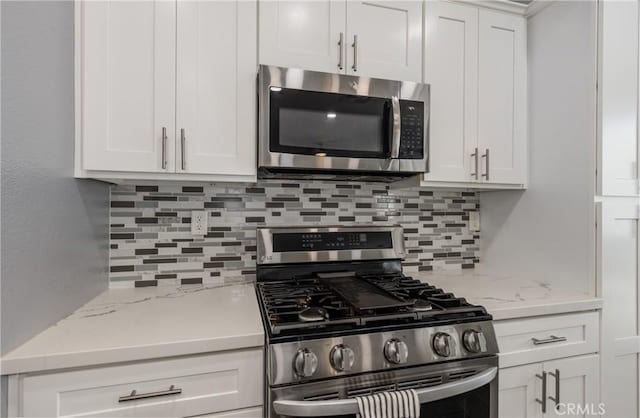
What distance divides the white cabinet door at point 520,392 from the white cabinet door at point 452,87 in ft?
2.90

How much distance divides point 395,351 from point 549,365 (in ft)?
2.57

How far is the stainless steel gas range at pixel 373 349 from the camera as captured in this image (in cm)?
100

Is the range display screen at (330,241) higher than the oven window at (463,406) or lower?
higher

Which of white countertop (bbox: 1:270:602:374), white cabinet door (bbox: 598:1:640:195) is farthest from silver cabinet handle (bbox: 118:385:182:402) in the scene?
white cabinet door (bbox: 598:1:640:195)

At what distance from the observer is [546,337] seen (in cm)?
139

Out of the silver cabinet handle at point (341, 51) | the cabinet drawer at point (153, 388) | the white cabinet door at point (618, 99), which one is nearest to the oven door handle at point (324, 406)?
the cabinet drawer at point (153, 388)

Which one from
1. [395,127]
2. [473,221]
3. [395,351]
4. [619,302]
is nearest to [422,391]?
[395,351]

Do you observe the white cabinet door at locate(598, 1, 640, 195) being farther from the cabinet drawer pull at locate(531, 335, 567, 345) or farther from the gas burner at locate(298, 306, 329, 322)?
the gas burner at locate(298, 306, 329, 322)

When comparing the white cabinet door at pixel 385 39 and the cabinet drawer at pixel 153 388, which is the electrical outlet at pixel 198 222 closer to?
the cabinet drawer at pixel 153 388

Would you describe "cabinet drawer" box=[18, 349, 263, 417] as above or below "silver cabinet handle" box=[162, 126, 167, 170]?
below

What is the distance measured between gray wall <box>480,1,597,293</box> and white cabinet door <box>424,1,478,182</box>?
349 mm

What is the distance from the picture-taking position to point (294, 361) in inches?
39.5

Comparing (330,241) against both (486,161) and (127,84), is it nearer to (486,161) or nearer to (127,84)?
(486,161)

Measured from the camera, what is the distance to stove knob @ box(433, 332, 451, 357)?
1.14 metres
